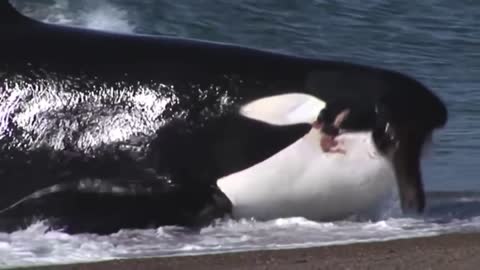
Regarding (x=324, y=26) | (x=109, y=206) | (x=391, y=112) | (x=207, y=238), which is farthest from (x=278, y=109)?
(x=324, y=26)

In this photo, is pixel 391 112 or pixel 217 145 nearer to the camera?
pixel 391 112

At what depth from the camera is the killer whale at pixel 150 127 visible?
31.0ft

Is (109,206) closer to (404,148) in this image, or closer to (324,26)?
(404,148)

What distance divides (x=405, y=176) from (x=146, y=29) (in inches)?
413

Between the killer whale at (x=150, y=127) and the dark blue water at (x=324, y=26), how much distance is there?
275 inches

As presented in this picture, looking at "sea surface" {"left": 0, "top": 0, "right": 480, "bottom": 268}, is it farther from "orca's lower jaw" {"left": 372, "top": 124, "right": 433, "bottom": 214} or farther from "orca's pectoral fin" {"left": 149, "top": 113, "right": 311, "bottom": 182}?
"orca's pectoral fin" {"left": 149, "top": 113, "right": 311, "bottom": 182}

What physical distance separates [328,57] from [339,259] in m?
10.7

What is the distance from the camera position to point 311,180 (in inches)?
374

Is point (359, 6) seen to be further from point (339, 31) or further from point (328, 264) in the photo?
point (328, 264)

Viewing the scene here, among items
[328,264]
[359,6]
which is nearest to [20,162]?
[328,264]

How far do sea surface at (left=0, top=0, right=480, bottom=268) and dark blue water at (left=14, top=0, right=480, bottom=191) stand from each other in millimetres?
21

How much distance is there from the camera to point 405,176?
9508mm

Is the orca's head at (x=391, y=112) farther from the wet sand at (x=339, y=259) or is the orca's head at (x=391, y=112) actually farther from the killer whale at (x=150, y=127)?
the wet sand at (x=339, y=259)

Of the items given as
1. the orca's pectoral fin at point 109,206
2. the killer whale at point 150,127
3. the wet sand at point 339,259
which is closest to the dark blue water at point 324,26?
the killer whale at point 150,127
